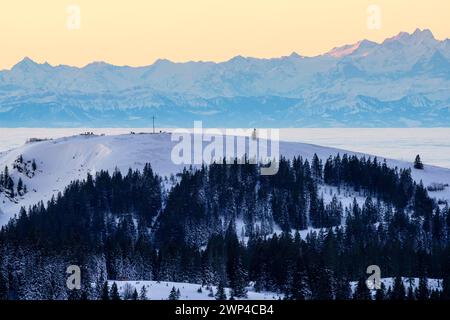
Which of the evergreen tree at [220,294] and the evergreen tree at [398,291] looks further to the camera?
the evergreen tree at [398,291]

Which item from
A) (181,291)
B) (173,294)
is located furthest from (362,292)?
(173,294)

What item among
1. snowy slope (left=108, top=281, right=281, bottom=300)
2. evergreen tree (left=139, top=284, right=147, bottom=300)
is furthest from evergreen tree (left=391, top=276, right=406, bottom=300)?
evergreen tree (left=139, top=284, right=147, bottom=300)

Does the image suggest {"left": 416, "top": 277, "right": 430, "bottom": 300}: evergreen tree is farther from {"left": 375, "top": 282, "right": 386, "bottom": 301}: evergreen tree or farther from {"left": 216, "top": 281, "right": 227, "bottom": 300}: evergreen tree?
Result: {"left": 216, "top": 281, "right": 227, "bottom": 300}: evergreen tree

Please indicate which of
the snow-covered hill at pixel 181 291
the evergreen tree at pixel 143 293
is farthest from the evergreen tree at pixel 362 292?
the evergreen tree at pixel 143 293

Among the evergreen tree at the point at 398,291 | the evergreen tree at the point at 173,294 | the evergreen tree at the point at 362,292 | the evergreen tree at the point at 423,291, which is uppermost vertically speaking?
the evergreen tree at the point at 173,294

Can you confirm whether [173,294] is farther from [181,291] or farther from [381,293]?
[381,293]

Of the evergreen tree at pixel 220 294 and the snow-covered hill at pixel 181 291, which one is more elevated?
the evergreen tree at pixel 220 294

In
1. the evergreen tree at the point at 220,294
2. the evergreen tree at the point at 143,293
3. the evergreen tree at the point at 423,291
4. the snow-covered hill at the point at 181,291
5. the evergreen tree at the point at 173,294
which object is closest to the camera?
the evergreen tree at the point at 143,293

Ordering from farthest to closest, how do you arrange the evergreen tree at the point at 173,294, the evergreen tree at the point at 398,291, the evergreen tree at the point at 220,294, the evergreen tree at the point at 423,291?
the evergreen tree at the point at 423,291, the evergreen tree at the point at 398,291, the evergreen tree at the point at 220,294, the evergreen tree at the point at 173,294

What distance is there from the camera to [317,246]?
589 ft

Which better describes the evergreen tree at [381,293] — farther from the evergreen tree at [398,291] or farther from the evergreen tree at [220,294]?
the evergreen tree at [220,294]
